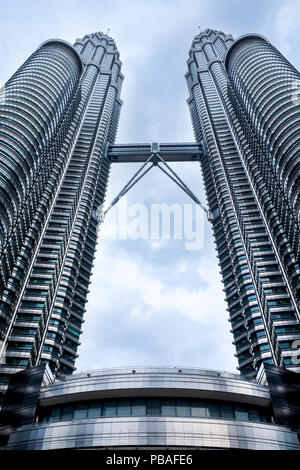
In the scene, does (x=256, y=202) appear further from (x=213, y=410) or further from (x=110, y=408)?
(x=110, y=408)

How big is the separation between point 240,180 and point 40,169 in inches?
2103

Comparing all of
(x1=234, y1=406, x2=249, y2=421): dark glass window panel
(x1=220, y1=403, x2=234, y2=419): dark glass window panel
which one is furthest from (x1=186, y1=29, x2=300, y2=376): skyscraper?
(x1=220, y1=403, x2=234, y2=419): dark glass window panel

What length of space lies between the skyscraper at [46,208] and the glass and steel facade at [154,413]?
81.9ft

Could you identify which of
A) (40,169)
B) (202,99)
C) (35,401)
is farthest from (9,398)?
(202,99)

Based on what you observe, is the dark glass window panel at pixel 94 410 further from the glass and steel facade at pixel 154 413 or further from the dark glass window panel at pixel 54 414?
the dark glass window panel at pixel 54 414

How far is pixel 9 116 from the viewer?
236ft

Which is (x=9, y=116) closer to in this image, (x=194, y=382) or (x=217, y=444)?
(x=194, y=382)

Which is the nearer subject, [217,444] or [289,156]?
[217,444]

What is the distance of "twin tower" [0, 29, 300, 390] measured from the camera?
6500 centimetres

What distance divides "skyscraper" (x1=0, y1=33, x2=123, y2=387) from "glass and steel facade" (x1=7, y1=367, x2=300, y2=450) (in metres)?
25.0

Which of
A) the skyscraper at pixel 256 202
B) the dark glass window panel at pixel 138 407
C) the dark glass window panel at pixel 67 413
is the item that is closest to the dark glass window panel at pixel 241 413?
the dark glass window panel at pixel 138 407

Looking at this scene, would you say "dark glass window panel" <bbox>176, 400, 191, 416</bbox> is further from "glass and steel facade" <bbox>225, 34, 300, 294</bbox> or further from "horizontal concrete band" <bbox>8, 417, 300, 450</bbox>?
"glass and steel facade" <bbox>225, 34, 300, 294</bbox>

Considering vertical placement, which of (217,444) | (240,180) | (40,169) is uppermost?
(240,180)

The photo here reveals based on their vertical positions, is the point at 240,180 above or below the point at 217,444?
above
